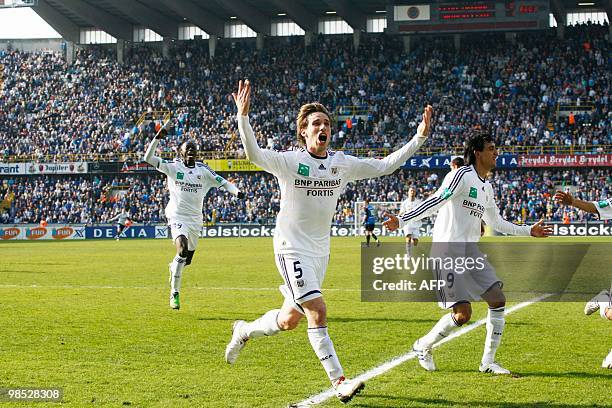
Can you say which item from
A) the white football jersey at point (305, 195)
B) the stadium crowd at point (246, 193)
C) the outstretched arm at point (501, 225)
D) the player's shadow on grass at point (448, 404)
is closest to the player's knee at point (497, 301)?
the outstretched arm at point (501, 225)

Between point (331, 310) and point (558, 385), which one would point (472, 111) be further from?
point (558, 385)

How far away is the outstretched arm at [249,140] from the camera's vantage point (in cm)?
729

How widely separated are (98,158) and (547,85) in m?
31.6

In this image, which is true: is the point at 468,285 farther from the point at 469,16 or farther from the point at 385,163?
the point at 469,16

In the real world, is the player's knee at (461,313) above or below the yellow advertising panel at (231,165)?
below

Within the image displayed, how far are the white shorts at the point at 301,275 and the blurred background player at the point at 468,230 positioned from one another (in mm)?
1338

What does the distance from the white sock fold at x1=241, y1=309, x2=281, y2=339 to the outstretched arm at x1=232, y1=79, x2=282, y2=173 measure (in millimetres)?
1471

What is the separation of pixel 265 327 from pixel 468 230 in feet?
8.04

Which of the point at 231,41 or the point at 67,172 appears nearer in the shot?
the point at 67,172

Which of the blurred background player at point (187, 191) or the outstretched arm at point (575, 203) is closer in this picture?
the outstretched arm at point (575, 203)

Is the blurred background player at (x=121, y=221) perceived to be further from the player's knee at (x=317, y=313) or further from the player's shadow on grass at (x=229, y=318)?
the player's knee at (x=317, y=313)

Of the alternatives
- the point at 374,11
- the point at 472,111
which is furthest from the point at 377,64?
the point at 472,111

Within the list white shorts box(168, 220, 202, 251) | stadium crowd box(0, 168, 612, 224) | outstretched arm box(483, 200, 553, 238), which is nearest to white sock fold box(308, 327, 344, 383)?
outstretched arm box(483, 200, 553, 238)

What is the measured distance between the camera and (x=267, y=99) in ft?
210
